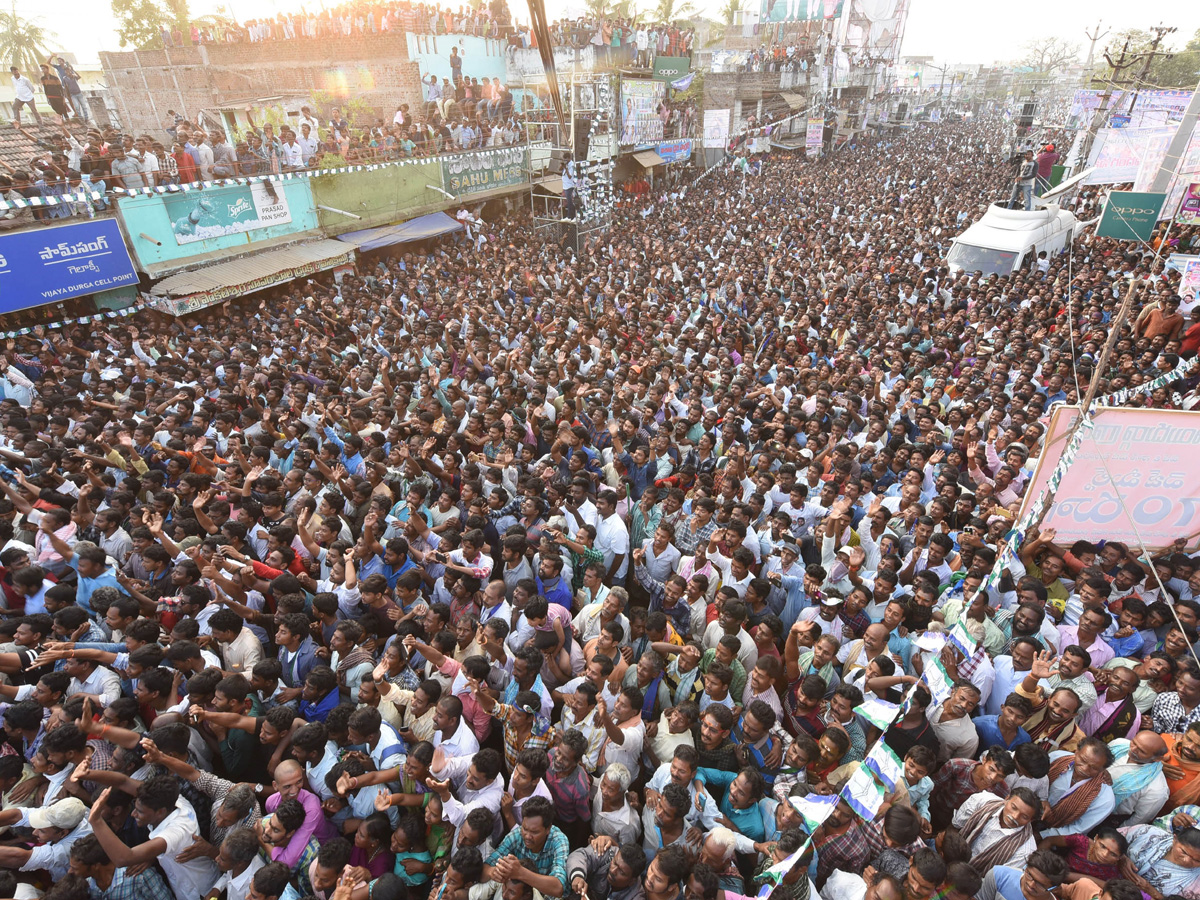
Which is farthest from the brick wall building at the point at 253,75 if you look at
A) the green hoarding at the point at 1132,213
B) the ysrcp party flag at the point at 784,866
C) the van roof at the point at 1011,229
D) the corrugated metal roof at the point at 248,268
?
the ysrcp party flag at the point at 784,866

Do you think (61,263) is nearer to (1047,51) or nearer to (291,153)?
(291,153)

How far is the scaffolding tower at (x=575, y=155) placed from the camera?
17062 mm

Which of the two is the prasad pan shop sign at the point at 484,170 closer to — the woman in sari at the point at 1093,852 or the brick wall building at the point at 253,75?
the brick wall building at the point at 253,75

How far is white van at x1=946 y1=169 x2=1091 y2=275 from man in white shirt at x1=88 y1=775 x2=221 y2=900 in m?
15.8

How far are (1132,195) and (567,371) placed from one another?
15026mm

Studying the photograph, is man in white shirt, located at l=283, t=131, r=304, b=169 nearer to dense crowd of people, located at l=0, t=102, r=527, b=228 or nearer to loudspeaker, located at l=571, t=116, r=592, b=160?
dense crowd of people, located at l=0, t=102, r=527, b=228

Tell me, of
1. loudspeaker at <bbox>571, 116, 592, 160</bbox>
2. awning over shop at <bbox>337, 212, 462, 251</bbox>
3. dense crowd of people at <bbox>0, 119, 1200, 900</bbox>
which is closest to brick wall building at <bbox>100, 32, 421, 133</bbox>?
loudspeaker at <bbox>571, 116, 592, 160</bbox>

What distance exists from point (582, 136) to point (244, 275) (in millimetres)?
12779

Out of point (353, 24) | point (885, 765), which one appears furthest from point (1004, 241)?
point (353, 24)

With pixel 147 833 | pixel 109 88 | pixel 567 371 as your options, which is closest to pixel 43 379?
pixel 567 371

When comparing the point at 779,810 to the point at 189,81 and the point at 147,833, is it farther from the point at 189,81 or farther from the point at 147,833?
the point at 189,81

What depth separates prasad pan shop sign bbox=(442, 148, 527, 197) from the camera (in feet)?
58.6

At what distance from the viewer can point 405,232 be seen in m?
16.3

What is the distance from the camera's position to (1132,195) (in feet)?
47.6
